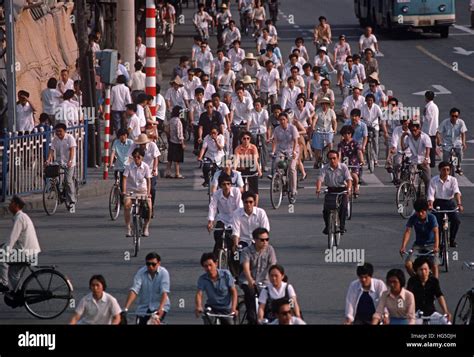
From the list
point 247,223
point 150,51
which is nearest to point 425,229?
point 247,223

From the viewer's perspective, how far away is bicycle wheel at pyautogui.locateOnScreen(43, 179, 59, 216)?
28998 millimetres

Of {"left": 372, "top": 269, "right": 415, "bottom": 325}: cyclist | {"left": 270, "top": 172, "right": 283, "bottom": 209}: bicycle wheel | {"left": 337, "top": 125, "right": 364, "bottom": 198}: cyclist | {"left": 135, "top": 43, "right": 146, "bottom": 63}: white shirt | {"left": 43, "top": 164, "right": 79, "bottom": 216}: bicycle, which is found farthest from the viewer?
{"left": 135, "top": 43, "right": 146, "bottom": 63}: white shirt

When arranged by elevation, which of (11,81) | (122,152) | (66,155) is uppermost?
(11,81)

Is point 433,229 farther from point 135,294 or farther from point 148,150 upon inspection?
point 148,150

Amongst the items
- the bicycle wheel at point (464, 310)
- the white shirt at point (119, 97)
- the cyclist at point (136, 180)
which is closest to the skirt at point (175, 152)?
the white shirt at point (119, 97)

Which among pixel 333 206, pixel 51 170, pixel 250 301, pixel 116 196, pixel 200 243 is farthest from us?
pixel 51 170

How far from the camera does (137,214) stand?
25359 millimetres

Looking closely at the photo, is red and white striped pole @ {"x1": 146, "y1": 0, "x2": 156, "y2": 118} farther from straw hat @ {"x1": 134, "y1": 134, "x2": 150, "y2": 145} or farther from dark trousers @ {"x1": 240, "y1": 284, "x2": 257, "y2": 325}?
dark trousers @ {"x1": 240, "y1": 284, "x2": 257, "y2": 325}

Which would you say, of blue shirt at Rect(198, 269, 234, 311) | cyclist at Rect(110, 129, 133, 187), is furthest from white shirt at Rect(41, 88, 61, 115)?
blue shirt at Rect(198, 269, 234, 311)

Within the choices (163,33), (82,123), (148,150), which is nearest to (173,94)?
(82,123)

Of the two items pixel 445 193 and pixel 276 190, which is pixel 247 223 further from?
pixel 276 190

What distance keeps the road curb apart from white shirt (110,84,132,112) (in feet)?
13.3

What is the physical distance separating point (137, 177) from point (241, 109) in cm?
721

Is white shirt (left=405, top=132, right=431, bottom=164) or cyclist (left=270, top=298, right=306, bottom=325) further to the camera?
white shirt (left=405, top=132, right=431, bottom=164)
